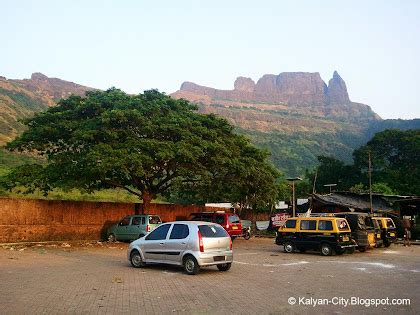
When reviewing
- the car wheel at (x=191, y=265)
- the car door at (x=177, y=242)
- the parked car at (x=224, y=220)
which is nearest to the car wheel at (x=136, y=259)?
the car door at (x=177, y=242)

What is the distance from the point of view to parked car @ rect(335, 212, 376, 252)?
20281 millimetres

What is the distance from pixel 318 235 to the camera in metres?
19.4

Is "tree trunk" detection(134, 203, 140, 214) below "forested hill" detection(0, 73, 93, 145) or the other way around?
below

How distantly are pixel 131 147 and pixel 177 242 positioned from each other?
9.66 metres

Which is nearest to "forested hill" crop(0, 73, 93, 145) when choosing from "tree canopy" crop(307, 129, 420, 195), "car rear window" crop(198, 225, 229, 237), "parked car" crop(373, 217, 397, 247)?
"parked car" crop(373, 217, 397, 247)

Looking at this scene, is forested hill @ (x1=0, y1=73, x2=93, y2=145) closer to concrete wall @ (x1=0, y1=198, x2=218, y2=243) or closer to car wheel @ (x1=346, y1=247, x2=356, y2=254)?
concrete wall @ (x1=0, y1=198, x2=218, y2=243)

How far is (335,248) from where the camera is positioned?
62.1ft

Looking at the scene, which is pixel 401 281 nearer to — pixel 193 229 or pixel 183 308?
pixel 193 229

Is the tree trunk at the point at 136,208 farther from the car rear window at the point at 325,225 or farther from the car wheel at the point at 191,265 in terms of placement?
the car wheel at the point at 191,265

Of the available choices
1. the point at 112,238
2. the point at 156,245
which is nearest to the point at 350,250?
the point at 156,245

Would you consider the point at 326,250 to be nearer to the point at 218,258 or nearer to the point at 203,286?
the point at 218,258

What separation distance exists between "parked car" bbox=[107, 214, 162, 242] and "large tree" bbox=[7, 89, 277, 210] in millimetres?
2259

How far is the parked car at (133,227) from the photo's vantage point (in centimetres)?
2284

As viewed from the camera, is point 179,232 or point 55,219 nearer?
point 179,232
